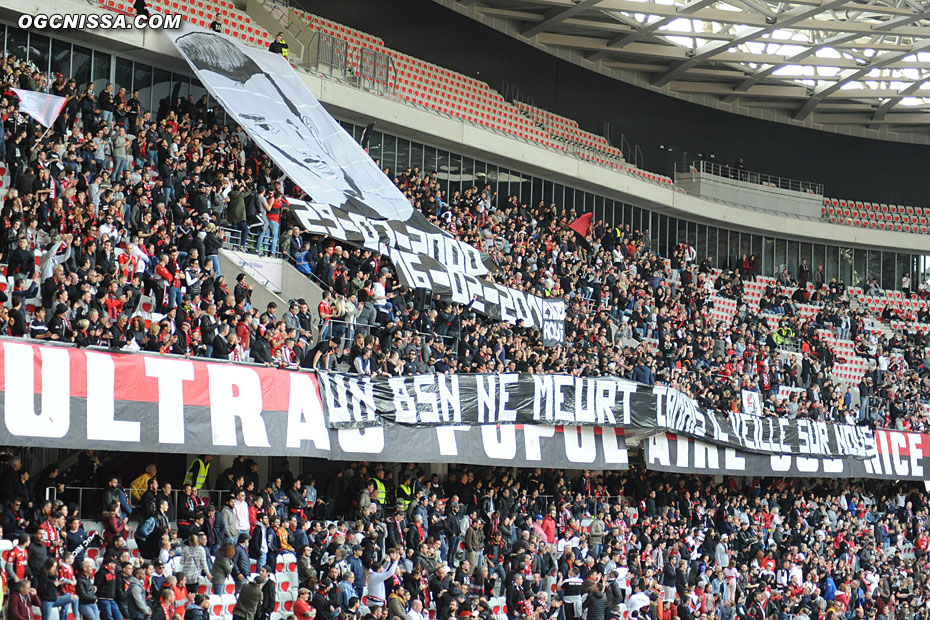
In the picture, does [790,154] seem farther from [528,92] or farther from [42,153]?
[42,153]

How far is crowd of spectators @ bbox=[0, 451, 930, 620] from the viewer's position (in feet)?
50.2

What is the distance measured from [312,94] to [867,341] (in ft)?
Result: 72.4

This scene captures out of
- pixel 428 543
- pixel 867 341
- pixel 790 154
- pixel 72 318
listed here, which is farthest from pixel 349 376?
pixel 790 154

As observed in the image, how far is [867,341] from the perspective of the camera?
41.5m

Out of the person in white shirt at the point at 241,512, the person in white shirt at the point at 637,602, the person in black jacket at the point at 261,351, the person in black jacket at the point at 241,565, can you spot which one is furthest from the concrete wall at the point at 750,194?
the person in black jacket at the point at 241,565

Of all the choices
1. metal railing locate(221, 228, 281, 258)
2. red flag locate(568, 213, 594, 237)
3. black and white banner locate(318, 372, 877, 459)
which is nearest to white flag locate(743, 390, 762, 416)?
black and white banner locate(318, 372, 877, 459)

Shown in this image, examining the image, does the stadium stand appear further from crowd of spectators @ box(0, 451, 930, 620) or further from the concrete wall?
crowd of spectators @ box(0, 451, 930, 620)

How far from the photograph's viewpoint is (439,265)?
993 inches

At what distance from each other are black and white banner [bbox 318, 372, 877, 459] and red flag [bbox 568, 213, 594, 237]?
29.9ft

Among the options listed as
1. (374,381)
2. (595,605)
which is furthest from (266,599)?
(595,605)

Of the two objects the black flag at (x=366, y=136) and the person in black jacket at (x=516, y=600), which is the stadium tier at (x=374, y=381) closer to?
the person in black jacket at (x=516, y=600)

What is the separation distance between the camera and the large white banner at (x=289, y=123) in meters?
24.1

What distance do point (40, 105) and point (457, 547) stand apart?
9.46 metres

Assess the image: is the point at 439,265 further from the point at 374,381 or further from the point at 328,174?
the point at 374,381
